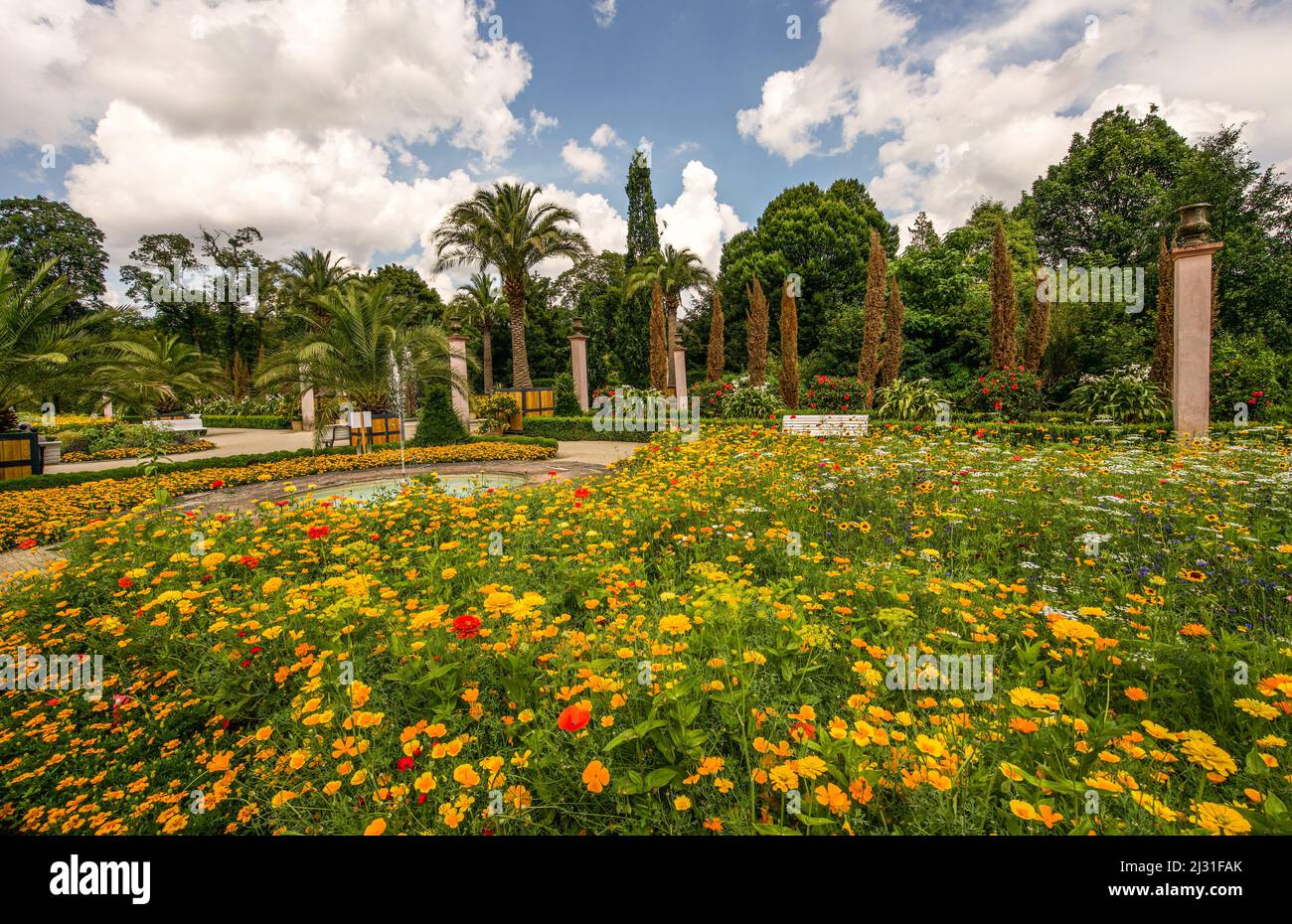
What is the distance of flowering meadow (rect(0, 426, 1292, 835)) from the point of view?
1531 millimetres

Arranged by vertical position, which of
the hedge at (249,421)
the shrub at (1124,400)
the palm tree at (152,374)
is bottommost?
the shrub at (1124,400)

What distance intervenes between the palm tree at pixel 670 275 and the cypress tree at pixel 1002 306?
554 inches

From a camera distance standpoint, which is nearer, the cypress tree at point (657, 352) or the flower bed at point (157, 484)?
the flower bed at point (157, 484)

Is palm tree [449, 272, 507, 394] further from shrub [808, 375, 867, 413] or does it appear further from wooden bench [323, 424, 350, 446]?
shrub [808, 375, 867, 413]

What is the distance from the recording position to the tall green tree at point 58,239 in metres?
32.5

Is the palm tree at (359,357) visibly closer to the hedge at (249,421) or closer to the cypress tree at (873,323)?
the hedge at (249,421)

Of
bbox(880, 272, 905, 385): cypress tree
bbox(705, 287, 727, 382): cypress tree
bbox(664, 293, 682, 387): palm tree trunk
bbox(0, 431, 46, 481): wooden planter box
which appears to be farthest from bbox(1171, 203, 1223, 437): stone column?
bbox(0, 431, 46, 481): wooden planter box

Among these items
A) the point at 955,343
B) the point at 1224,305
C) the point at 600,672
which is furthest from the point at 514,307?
the point at 1224,305

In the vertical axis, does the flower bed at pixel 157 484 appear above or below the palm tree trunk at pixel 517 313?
below

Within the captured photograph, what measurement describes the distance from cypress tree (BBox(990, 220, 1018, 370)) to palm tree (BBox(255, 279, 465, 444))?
16.1 m

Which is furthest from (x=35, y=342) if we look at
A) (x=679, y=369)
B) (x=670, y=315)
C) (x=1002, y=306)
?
(x=670, y=315)

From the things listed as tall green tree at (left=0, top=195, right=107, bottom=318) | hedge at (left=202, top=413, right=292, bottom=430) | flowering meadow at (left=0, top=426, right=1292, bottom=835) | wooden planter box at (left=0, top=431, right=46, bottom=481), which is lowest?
flowering meadow at (left=0, top=426, right=1292, bottom=835)

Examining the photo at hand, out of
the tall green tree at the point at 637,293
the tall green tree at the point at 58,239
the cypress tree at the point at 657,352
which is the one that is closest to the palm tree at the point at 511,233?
the cypress tree at the point at 657,352
